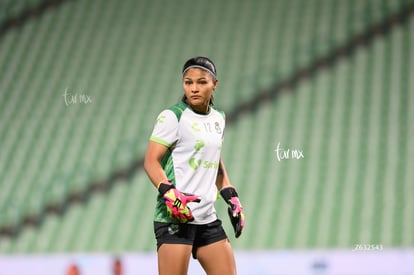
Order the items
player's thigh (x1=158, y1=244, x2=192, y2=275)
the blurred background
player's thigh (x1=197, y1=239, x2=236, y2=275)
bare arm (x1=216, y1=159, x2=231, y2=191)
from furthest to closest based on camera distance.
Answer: the blurred background → bare arm (x1=216, y1=159, x2=231, y2=191) → player's thigh (x1=197, y1=239, x2=236, y2=275) → player's thigh (x1=158, y1=244, x2=192, y2=275)

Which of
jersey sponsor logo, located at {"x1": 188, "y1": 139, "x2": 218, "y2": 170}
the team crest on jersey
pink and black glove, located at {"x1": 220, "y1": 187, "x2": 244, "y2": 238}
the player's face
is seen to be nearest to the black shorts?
pink and black glove, located at {"x1": 220, "y1": 187, "x2": 244, "y2": 238}

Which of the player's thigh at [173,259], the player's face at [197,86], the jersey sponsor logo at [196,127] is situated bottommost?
the player's thigh at [173,259]

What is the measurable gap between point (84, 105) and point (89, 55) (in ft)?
2.84

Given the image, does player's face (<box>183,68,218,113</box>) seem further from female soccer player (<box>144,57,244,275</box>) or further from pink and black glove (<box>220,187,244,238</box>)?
pink and black glove (<box>220,187,244,238</box>)

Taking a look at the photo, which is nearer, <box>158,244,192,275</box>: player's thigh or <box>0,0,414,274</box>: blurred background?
<box>158,244,192,275</box>: player's thigh

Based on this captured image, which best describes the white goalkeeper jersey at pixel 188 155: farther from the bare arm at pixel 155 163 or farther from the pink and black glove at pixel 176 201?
the pink and black glove at pixel 176 201

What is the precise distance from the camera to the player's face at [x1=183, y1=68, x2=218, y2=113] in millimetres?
3404

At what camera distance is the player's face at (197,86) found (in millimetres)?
3404

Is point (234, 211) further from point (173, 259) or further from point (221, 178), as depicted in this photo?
point (173, 259)

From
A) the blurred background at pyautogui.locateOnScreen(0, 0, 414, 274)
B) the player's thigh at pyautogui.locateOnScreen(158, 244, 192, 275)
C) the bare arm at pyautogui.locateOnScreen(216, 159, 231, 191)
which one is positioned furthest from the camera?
the blurred background at pyautogui.locateOnScreen(0, 0, 414, 274)

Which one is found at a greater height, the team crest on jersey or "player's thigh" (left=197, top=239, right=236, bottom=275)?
the team crest on jersey

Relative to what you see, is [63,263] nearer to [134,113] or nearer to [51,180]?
[51,180]

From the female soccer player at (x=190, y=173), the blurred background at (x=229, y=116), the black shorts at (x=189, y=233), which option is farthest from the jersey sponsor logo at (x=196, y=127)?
the blurred background at (x=229, y=116)

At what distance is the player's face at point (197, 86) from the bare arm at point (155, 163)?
249 mm
